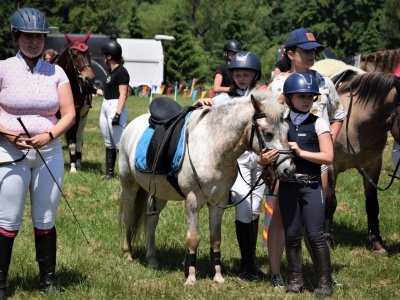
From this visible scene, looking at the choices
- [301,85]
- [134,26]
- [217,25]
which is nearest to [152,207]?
[301,85]

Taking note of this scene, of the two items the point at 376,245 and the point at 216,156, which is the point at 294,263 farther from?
the point at 376,245

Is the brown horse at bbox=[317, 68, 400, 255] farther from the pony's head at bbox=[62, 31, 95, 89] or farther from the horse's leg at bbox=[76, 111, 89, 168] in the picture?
the horse's leg at bbox=[76, 111, 89, 168]

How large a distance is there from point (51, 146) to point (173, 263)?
209 cm

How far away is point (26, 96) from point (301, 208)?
2.32 meters

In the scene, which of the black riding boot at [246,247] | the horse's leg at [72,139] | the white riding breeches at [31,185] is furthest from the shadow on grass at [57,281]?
the horse's leg at [72,139]

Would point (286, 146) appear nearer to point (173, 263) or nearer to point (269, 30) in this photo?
point (173, 263)

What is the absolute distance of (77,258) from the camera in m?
6.23

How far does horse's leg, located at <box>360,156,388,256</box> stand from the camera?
23.2 ft

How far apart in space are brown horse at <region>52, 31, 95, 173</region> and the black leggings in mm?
6410

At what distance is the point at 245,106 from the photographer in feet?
17.1

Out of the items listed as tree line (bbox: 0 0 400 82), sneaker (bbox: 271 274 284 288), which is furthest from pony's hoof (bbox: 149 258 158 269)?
tree line (bbox: 0 0 400 82)

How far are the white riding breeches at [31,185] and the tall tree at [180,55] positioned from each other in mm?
48594

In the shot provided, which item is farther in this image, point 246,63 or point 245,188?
point 245,188

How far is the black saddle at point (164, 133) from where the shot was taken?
5660mm
